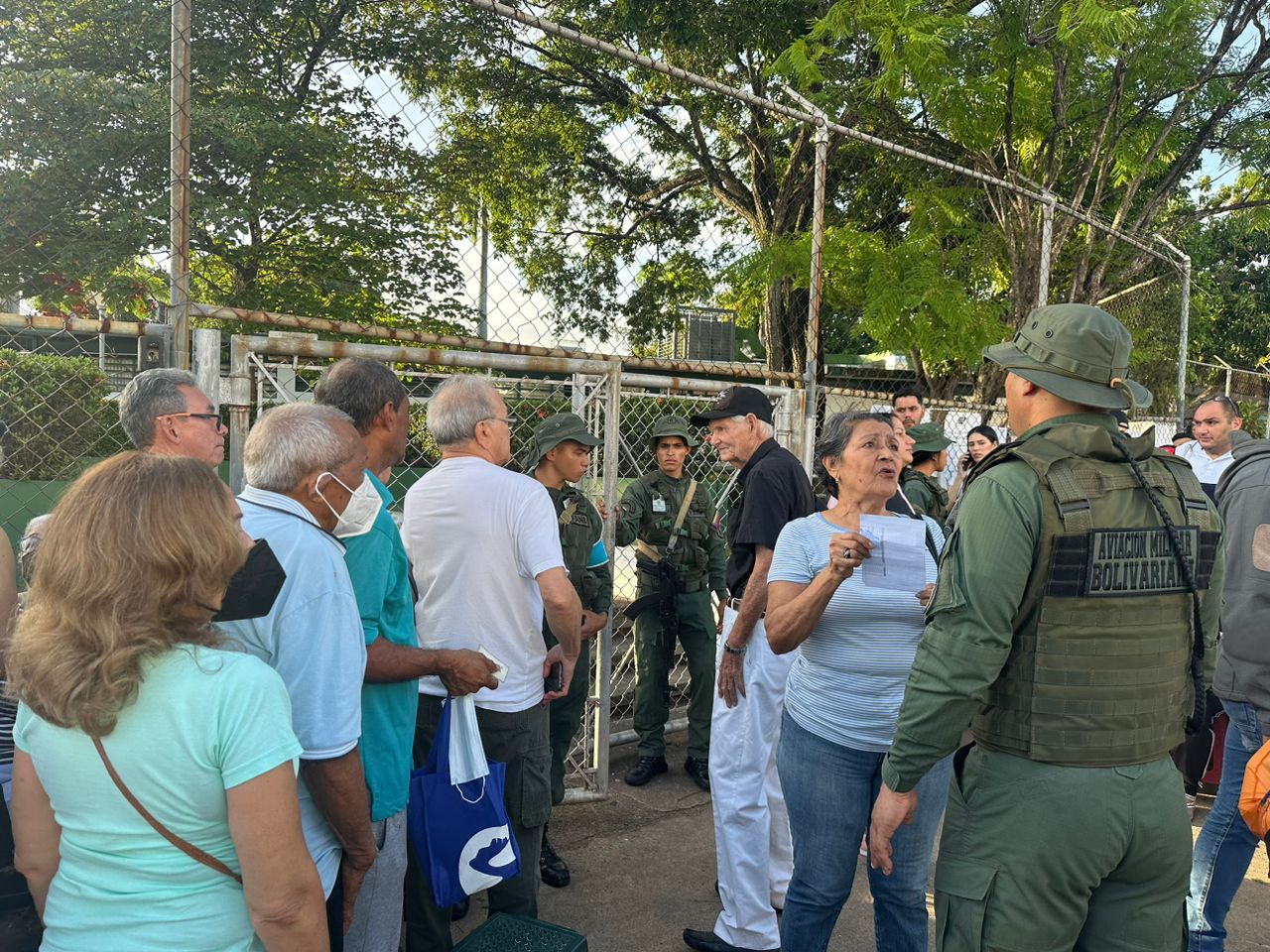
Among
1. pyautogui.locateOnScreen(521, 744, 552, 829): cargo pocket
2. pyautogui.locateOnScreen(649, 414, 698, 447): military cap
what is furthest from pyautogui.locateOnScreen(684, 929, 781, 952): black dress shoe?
pyautogui.locateOnScreen(649, 414, 698, 447): military cap

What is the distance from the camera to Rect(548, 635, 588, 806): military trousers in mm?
4285

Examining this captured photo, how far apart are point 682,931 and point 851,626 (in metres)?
1.71

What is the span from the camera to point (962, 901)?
2076 mm

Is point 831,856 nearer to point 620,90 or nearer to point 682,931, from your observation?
point 682,931

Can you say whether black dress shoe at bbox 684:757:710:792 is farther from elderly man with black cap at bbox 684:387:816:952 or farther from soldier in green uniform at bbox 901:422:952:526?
soldier in green uniform at bbox 901:422:952:526

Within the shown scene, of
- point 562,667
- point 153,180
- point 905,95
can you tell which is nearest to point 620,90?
point 905,95

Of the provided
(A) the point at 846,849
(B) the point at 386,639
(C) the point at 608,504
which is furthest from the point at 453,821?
Result: (C) the point at 608,504

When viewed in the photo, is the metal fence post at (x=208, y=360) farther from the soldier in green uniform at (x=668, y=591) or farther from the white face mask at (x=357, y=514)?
the soldier in green uniform at (x=668, y=591)

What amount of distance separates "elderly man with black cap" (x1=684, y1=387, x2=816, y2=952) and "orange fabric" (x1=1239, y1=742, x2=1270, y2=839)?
1.50m

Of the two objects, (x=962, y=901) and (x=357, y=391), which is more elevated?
(x=357, y=391)

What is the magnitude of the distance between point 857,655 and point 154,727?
189 cm

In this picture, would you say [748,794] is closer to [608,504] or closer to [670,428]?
[608,504]

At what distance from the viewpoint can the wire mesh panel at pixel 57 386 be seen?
9.10ft

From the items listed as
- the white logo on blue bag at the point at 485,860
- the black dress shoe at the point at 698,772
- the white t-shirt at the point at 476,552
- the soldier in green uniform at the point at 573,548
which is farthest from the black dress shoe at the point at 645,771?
the white logo on blue bag at the point at 485,860
